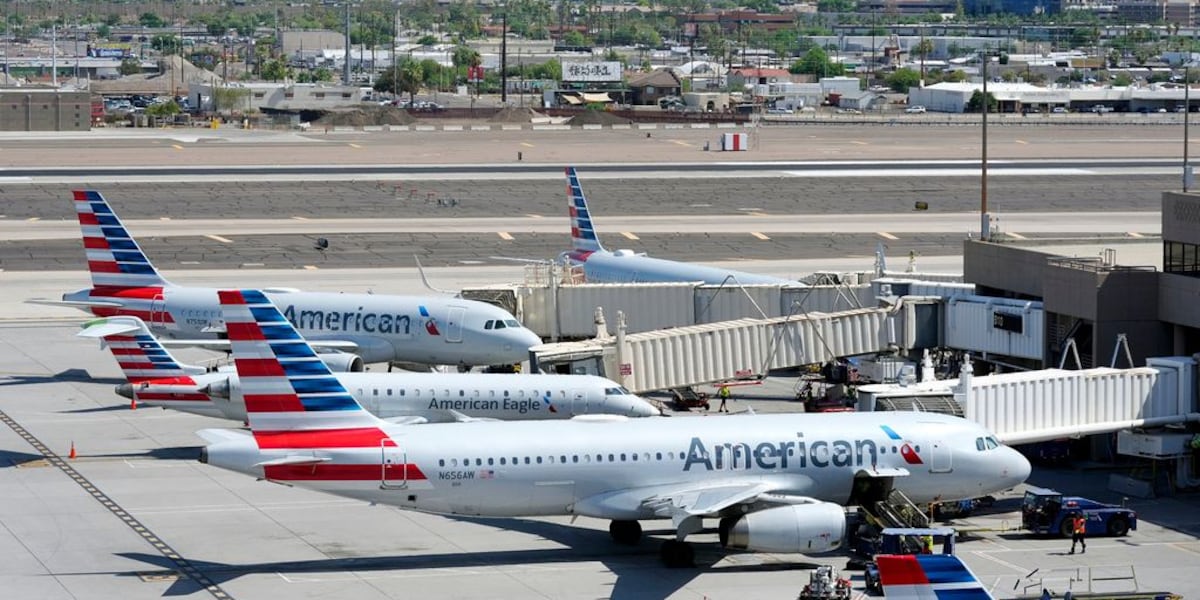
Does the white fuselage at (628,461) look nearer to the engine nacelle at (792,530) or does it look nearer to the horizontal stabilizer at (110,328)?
the engine nacelle at (792,530)

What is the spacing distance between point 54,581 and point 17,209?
3762 inches

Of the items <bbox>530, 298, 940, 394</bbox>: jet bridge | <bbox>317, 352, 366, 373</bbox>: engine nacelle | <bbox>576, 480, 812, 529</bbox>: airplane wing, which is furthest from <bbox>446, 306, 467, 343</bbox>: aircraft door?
<bbox>576, 480, 812, 529</bbox>: airplane wing

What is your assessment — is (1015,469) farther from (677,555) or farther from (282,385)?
(282,385)

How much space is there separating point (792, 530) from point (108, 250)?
1563 inches

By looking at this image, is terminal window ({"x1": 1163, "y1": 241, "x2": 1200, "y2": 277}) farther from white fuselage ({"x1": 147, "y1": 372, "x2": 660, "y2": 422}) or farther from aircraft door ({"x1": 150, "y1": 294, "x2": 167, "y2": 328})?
aircraft door ({"x1": 150, "y1": 294, "x2": 167, "y2": 328})

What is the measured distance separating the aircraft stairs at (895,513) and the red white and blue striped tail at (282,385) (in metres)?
12.8

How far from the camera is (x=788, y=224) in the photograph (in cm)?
13262

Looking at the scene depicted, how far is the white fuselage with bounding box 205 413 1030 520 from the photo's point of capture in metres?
47.0

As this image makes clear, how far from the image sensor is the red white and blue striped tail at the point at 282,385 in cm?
4628

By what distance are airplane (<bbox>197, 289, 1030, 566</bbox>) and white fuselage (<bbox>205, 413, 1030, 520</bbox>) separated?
0.04 metres

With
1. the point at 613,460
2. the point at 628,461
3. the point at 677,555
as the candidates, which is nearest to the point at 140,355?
the point at 613,460

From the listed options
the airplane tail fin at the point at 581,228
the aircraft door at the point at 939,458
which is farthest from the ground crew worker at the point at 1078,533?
the airplane tail fin at the point at 581,228

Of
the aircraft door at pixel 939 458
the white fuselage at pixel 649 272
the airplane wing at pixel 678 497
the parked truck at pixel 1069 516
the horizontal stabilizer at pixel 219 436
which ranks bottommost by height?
the parked truck at pixel 1069 516

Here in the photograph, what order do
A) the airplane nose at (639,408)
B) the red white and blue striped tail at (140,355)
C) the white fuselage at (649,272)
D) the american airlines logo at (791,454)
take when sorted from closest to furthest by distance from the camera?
the american airlines logo at (791,454), the airplane nose at (639,408), the red white and blue striped tail at (140,355), the white fuselage at (649,272)
